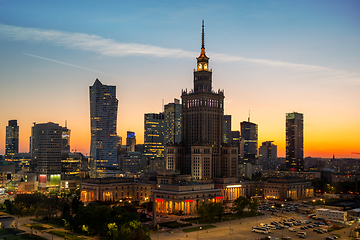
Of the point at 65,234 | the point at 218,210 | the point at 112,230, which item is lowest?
the point at 65,234

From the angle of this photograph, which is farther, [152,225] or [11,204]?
[11,204]

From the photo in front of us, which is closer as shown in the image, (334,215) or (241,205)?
(334,215)

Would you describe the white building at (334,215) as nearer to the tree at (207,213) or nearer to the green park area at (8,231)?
the tree at (207,213)

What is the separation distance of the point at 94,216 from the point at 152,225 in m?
23.0

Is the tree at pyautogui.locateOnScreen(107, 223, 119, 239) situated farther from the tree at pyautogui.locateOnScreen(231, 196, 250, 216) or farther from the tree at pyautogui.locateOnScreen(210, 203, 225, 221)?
the tree at pyautogui.locateOnScreen(231, 196, 250, 216)

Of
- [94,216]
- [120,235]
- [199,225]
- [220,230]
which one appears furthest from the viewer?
[199,225]

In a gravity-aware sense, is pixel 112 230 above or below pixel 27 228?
above

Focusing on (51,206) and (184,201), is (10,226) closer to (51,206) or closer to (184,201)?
(51,206)

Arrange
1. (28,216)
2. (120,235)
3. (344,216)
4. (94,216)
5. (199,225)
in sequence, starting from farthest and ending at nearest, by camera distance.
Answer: (28,216), (344,216), (199,225), (94,216), (120,235)

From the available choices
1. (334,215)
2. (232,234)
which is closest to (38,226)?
(232,234)

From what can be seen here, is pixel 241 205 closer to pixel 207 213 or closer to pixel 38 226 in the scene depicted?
pixel 207 213

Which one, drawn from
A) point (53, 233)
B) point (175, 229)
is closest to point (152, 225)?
point (175, 229)

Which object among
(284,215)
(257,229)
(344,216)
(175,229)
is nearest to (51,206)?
(175,229)

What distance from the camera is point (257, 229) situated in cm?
14538
